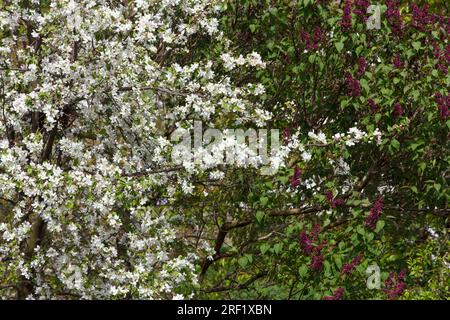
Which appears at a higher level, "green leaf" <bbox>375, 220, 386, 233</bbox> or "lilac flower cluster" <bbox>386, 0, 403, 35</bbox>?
"lilac flower cluster" <bbox>386, 0, 403, 35</bbox>

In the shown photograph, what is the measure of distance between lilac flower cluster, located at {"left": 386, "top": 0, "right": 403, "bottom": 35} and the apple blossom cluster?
4.83ft

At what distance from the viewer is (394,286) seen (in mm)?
7410

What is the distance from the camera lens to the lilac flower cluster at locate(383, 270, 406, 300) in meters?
6.97

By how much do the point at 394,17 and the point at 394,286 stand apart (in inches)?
108

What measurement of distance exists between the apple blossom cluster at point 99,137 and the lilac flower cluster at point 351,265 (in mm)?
1128

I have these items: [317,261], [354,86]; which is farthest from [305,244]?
[354,86]

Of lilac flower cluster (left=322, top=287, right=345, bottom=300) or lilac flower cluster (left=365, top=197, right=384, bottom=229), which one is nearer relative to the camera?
lilac flower cluster (left=322, top=287, right=345, bottom=300)

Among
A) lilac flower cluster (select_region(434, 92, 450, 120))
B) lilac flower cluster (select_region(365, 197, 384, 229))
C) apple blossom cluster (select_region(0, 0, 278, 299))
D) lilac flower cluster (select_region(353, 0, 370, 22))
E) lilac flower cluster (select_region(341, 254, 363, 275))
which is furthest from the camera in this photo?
lilac flower cluster (select_region(353, 0, 370, 22))

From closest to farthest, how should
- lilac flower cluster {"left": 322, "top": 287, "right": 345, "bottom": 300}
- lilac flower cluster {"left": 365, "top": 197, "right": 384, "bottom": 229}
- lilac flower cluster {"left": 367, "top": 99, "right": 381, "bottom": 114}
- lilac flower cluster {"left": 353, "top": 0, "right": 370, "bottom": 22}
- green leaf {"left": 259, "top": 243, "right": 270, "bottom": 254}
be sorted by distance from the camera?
lilac flower cluster {"left": 322, "top": 287, "right": 345, "bottom": 300} → lilac flower cluster {"left": 365, "top": 197, "right": 384, "bottom": 229} → green leaf {"left": 259, "top": 243, "right": 270, "bottom": 254} → lilac flower cluster {"left": 367, "top": 99, "right": 381, "bottom": 114} → lilac flower cluster {"left": 353, "top": 0, "right": 370, "bottom": 22}

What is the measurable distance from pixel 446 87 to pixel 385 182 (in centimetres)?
148

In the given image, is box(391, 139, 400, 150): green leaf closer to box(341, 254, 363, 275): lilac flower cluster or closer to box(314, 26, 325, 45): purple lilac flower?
box(341, 254, 363, 275): lilac flower cluster

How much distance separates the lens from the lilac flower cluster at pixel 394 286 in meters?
6.97

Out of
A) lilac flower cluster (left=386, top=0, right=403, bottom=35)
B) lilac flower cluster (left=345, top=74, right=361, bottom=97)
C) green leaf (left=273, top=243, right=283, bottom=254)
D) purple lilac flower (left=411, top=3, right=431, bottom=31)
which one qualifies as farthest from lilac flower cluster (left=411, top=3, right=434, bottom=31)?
green leaf (left=273, top=243, right=283, bottom=254)
